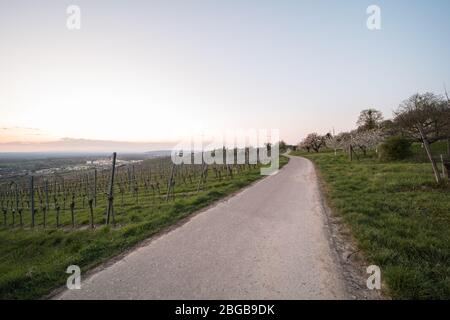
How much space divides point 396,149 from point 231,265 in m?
27.3

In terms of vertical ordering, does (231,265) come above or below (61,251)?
above

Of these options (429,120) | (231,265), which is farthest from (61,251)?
(429,120)

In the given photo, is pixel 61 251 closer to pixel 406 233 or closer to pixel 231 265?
pixel 231 265

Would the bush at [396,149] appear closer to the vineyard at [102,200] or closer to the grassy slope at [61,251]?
the vineyard at [102,200]

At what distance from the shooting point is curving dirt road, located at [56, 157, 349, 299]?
3.54m

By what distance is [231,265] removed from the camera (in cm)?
Result: 434

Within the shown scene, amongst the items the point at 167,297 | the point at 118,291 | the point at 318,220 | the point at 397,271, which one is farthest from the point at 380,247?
the point at 118,291

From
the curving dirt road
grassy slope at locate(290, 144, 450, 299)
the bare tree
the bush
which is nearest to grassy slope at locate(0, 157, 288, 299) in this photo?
the curving dirt road

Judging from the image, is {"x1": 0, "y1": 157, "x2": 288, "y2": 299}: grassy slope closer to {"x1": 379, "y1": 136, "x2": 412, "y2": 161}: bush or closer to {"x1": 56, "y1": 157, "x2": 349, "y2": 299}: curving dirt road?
{"x1": 56, "y1": 157, "x2": 349, "y2": 299}: curving dirt road

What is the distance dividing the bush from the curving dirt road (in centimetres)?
2302

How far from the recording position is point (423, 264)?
4.24m

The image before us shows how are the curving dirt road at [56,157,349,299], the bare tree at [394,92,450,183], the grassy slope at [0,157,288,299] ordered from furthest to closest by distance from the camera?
the bare tree at [394,92,450,183] → the grassy slope at [0,157,288,299] → the curving dirt road at [56,157,349,299]

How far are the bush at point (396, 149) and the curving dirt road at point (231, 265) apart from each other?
23024 millimetres
